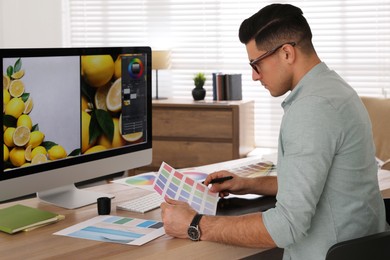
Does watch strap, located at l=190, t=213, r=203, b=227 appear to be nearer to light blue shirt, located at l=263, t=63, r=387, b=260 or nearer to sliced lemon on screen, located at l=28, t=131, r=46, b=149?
light blue shirt, located at l=263, t=63, r=387, b=260

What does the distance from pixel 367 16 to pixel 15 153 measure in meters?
4.13

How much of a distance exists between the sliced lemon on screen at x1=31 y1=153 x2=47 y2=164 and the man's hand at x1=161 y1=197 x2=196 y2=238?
1.96 feet

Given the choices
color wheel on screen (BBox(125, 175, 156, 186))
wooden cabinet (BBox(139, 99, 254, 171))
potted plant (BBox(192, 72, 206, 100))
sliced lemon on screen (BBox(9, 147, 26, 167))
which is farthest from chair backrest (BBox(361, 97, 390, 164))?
sliced lemon on screen (BBox(9, 147, 26, 167))

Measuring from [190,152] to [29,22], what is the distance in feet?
7.07

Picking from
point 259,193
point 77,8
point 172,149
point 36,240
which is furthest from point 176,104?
point 36,240

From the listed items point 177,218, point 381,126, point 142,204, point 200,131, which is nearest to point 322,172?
point 177,218

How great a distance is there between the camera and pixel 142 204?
2783mm

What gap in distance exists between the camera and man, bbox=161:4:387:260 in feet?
6.89

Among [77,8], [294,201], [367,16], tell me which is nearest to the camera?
[294,201]

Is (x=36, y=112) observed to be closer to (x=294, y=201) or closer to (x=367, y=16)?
(x=294, y=201)

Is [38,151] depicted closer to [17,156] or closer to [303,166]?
[17,156]

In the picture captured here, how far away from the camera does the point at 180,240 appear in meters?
2.32

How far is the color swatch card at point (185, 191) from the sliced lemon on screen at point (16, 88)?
1.98 feet

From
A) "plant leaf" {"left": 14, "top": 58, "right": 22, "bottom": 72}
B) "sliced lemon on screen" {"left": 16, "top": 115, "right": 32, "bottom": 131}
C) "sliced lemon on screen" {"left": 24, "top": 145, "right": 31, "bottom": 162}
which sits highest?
"plant leaf" {"left": 14, "top": 58, "right": 22, "bottom": 72}
